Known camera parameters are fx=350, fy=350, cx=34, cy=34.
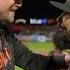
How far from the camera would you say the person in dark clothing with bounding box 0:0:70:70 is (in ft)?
6.71

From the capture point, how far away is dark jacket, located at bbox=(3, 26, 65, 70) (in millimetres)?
2172

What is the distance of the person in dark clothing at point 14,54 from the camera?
2045 millimetres

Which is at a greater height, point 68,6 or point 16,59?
point 68,6

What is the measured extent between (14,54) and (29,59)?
11 cm

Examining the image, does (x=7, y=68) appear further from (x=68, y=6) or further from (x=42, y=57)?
(x=68, y=6)

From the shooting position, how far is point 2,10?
2.05 metres

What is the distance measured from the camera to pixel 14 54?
7.12ft

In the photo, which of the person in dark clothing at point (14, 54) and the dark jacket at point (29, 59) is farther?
the dark jacket at point (29, 59)

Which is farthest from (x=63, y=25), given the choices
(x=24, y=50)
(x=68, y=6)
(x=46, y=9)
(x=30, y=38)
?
(x=30, y=38)

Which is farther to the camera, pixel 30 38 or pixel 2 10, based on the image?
pixel 30 38

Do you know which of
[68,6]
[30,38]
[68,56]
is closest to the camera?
[68,6]

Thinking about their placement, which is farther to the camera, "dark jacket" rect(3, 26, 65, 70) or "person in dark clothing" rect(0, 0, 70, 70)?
"dark jacket" rect(3, 26, 65, 70)

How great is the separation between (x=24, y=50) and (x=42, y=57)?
123mm

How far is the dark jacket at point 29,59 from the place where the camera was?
2.17 m
